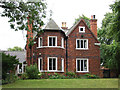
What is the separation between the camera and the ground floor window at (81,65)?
30.9 meters

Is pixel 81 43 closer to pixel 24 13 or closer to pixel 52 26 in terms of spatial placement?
pixel 52 26

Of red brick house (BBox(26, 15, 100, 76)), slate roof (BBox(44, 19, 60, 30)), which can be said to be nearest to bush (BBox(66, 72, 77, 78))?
red brick house (BBox(26, 15, 100, 76))

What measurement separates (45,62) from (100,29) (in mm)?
21583

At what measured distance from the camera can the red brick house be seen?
2881 centimetres

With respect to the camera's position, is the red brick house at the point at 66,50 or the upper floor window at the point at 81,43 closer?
the red brick house at the point at 66,50

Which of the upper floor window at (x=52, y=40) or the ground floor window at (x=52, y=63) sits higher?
the upper floor window at (x=52, y=40)

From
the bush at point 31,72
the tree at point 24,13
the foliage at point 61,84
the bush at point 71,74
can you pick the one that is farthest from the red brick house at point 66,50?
the tree at point 24,13

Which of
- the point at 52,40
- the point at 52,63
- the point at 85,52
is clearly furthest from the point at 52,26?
the point at 85,52

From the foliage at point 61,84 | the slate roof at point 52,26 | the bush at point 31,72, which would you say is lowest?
the foliage at point 61,84

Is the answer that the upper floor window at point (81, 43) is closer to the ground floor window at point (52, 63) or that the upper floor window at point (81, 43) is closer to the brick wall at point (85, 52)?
the brick wall at point (85, 52)

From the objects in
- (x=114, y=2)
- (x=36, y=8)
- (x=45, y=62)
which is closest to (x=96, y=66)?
(x=45, y=62)

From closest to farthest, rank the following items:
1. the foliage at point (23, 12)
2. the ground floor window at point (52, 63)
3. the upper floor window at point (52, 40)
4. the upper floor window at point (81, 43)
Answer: the foliage at point (23, 12) → the ground floor window at point (52, 63) → the upper floor window at point (52, 40) → the upper floor window at point (81, 43)

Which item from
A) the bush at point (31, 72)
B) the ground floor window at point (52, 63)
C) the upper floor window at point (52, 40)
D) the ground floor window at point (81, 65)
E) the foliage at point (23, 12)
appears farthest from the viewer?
the ground floor window at point (81, 65)

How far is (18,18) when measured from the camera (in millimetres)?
15539
